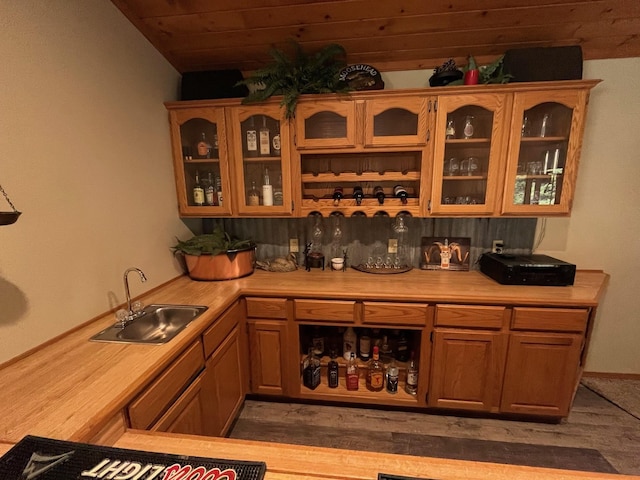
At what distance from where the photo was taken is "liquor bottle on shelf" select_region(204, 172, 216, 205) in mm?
2146

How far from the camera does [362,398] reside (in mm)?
1986

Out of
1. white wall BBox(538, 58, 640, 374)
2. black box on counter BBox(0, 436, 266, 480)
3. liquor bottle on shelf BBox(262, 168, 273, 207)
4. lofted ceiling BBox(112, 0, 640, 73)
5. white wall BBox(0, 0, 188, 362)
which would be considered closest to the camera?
black box on counter BBox(0, 436, 266, 480)

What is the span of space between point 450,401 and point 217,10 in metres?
2.73

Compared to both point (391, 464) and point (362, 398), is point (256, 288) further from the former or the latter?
point (391, 464)

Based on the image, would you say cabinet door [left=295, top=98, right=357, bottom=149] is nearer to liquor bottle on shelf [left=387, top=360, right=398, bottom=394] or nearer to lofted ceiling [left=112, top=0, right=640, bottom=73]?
lofted ceiling [left=112, top=0, right=640, bottom=73]

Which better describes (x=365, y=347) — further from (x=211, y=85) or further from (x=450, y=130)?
(x=211, y=85)

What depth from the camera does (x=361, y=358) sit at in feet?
7.22

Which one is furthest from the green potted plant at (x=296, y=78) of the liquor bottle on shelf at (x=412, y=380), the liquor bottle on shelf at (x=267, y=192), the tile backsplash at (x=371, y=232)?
the liquor bottle on shelf at (x=412, y=380)

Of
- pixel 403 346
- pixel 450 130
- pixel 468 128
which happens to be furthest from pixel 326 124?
pixel 403 346

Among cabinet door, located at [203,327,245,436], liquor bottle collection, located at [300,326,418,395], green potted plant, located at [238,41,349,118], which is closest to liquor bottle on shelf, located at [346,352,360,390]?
liquor bottle collection, located at [300,326,418,395]

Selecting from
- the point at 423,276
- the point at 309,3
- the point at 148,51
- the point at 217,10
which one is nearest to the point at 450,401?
the point at 423,276

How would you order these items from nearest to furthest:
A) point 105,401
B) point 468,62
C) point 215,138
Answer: point 105,401 → point 468,62 → point 215,138

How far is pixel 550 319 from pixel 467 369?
0.55 m

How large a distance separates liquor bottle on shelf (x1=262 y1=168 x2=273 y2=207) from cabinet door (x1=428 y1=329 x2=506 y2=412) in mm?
1383
